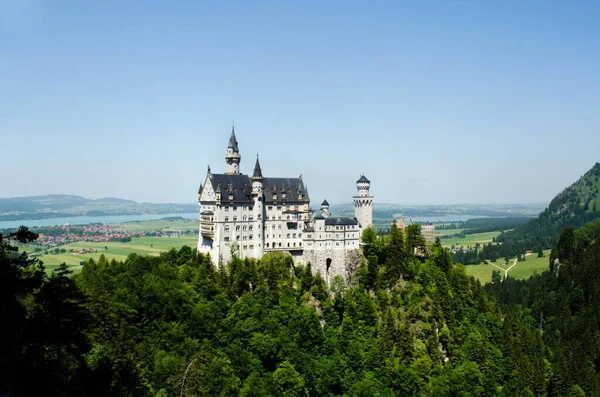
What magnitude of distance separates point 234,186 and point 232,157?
9.62 metres

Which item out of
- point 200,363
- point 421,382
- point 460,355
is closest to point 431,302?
point 460,355

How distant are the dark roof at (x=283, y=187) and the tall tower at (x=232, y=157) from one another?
7579 mm

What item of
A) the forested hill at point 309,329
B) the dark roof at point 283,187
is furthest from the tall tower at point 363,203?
the dark roof at point 283,187

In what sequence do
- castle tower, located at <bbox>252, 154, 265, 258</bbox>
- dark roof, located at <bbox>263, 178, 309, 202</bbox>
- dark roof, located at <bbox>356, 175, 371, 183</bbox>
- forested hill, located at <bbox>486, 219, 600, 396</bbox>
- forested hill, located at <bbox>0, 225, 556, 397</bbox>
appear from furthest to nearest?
dark roof, located at <bbox>356, 175, 371, 183</bbox> < dark roof, located at <bbox>263, 178, 309, 202</bbox> < castle tower, located at <bbox>252, 154, 265, 258</bbox> < forested hill, located at <bbox>486, 219, 600, 396</bbox> < forested hill, located at <bbox>0, 225, 556, 397</bbox>

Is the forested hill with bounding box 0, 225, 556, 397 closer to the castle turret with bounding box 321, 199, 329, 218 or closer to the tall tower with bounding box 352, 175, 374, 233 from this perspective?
the tall tower with bounding box 352, 175, 374, 233

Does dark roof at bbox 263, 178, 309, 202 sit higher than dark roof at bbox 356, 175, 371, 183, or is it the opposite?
dark roof at bbox 356, 175, 371, 183

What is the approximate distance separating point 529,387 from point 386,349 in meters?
26.5

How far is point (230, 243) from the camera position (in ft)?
317

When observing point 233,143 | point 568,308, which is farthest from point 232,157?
point 568,308

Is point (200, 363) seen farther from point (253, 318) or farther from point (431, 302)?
point (431, 302)

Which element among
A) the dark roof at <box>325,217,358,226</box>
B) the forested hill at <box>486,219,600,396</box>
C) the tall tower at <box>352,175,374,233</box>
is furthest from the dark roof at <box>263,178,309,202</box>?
the forested hill at <box>486,219,600,396</box>

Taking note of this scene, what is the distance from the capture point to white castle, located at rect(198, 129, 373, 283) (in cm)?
9688

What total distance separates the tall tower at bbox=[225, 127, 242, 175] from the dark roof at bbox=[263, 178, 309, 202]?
7.58 meters

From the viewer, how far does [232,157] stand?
106688mm
